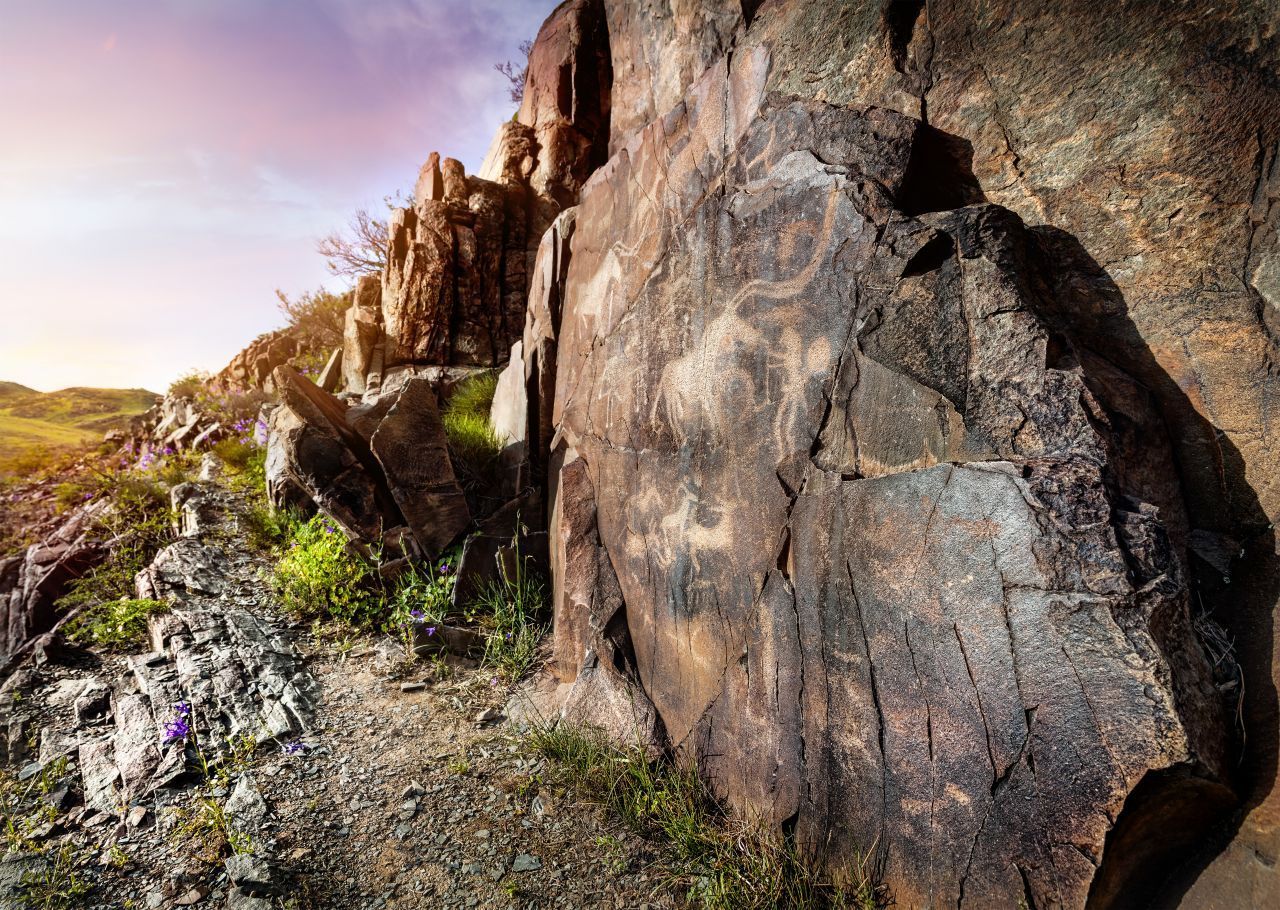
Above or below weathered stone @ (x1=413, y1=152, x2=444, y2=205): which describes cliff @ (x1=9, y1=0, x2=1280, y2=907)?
below

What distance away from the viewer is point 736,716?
2541mm

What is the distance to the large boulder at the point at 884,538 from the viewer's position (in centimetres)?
164

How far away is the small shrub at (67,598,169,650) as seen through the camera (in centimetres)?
392

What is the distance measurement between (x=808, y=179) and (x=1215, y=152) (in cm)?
132

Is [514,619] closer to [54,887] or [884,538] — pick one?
[54,887]

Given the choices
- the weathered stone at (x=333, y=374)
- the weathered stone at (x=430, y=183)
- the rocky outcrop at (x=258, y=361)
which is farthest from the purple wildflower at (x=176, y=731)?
the rocky outcrop at (x=258, y=361)

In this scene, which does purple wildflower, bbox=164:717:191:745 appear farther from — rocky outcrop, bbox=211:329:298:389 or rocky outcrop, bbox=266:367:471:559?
rocky outcrop, bbox=211:329:298:389

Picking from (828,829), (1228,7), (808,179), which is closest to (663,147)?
(808,179)

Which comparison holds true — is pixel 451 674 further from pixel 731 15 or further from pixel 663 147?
pixel 731 15

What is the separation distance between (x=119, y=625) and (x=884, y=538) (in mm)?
5079

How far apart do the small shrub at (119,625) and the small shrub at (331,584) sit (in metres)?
0.81

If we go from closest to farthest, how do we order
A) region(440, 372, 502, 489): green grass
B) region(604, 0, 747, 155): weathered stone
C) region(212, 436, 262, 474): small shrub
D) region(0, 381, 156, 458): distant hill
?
region(604, 0, 747, 155): weathered stone, region(440, 372, 502, 489): green grass, region(212, 436, 262, 474): small shrub, region(0, 381, 156, 458): distant hill

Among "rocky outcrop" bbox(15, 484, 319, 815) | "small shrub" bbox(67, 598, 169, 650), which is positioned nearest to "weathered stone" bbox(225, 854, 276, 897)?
"rocky outcrop" bbox(15, 484, 319, 815)

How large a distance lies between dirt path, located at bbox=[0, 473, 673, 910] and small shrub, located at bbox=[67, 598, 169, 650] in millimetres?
167
